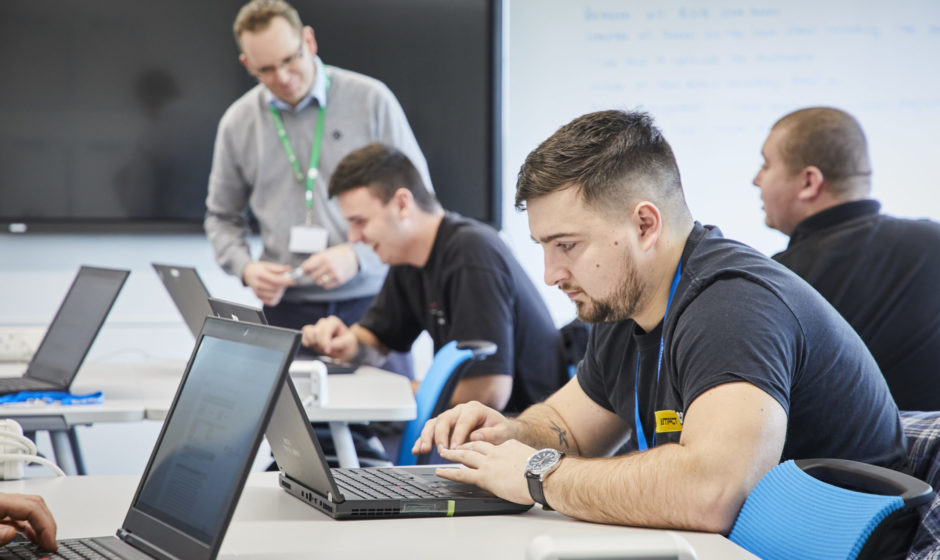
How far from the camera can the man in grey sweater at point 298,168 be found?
364 cm

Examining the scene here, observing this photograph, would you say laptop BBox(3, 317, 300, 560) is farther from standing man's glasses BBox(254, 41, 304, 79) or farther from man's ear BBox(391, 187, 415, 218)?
standing man's glasses BBox(254, 41, 304, 79)

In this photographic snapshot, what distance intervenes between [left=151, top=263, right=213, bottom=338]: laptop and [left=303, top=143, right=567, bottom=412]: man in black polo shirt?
41cm

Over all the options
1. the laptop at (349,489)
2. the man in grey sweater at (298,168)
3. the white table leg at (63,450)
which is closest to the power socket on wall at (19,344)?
the white table leg at (63,450)

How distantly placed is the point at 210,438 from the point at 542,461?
51 cm

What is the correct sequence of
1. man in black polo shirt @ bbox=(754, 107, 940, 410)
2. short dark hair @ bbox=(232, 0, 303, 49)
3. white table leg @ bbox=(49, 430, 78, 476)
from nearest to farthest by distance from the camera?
man in black polo shirt @ bbox=(754, 107, 940, 410) → white table leg @ bbox=(49, 430, 78, 476) → short dark hair @ bbox=(232, 0, 303, 49)

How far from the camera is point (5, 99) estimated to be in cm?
419

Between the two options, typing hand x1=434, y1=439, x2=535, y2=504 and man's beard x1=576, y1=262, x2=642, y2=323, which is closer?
typing hand x1=434, y1=439, x2=535, y2=504

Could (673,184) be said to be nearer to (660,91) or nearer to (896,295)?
(896,295)

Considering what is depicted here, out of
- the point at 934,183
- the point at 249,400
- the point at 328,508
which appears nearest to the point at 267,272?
the point at 328,508

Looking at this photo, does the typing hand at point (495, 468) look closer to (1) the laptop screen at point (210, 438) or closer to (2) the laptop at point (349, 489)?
(2) the laptop at point (349, 489)

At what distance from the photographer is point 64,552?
1119mm

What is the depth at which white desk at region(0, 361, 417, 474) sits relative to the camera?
2148mm

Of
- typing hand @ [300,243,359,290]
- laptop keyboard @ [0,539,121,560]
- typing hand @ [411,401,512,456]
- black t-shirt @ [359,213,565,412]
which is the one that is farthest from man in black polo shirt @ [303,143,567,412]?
laptop keyboard @ [0,539,121,560]

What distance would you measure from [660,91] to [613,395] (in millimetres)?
3149
